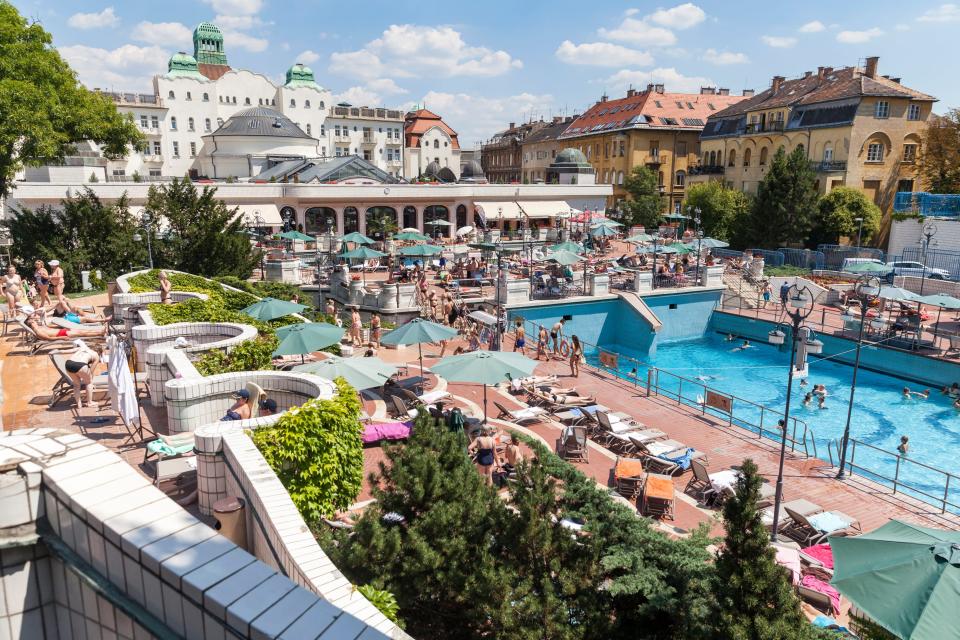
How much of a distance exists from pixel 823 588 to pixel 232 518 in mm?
8436

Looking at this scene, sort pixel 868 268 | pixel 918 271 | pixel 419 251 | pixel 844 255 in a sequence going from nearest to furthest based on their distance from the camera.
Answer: pixel 868 268 → pixel 419 251 → pixel 918 271 → pixel 844 255

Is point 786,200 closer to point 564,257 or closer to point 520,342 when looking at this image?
point 564,257

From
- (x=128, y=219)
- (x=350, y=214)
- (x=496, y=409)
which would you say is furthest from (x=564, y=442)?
(x=350, y=214)

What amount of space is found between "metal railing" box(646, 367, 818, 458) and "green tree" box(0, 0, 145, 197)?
2287cm

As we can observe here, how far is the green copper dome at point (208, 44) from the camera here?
88000mm

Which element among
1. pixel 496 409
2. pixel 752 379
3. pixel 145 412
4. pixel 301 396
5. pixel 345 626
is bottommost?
pixel 752 379

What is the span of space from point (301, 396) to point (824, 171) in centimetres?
5322

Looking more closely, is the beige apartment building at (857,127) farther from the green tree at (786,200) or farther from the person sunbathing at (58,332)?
the person sunbathing at (58,332)

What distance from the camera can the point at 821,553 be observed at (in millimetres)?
10977

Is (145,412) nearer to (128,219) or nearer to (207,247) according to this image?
(207,247)

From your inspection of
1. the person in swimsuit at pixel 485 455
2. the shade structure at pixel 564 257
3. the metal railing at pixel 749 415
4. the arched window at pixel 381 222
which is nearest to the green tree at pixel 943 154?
the shade structure at pixel 564 257

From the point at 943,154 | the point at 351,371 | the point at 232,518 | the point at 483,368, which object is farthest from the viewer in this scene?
the point at 943,154

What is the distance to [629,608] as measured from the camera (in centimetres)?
718

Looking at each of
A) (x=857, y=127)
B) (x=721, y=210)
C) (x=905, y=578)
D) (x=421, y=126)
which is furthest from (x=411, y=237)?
(x=421, y=126)
